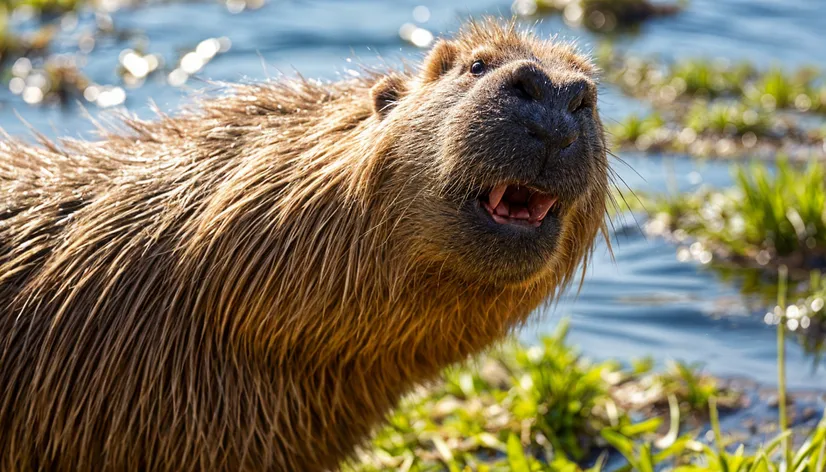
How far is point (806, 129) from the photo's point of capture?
9.09 m

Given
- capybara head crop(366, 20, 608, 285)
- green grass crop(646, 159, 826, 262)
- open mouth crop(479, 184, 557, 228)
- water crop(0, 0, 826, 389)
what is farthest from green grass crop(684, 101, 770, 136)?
open mouth crop(479, 184, 557, 228)

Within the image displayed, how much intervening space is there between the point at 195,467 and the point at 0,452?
62 centimetres

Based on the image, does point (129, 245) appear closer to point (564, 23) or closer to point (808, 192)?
point (808, 192)

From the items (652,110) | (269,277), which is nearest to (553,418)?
(269,277)

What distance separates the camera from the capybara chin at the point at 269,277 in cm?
343

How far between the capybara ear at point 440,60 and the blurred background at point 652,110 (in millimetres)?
451

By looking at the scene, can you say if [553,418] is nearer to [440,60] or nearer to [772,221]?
[440,60]

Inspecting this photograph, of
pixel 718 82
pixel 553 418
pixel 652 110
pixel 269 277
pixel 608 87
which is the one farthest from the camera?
pixel 608 87

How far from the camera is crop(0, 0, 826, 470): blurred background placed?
579 centimetres

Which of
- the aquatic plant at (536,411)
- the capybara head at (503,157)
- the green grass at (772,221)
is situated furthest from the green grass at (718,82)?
the capybara head at (503,157)

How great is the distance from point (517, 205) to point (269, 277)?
2.68 ft

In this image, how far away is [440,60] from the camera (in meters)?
3.69

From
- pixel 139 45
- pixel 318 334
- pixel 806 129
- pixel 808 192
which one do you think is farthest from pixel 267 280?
pixel 139 45

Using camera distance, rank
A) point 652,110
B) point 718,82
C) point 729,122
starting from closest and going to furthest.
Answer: point 729,122 → point 652,110 → point 718,82
